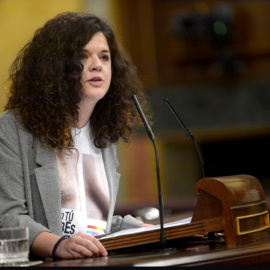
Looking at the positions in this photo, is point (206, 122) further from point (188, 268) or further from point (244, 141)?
point (188, 268)

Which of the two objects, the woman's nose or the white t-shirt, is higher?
the woman's nose

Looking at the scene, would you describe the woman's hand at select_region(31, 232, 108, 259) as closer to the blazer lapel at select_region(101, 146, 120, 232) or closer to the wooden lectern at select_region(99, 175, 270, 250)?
the wooden lectern at select_region(99, 175, 270, 250)

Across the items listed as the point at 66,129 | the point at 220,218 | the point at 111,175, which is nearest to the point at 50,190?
the point at 66,129

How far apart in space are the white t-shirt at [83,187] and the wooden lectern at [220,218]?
285 mm

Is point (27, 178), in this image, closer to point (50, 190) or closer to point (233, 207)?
point (50, 190)

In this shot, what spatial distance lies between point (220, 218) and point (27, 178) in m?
0.57

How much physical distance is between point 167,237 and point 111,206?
0.52 meters

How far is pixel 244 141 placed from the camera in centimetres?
653

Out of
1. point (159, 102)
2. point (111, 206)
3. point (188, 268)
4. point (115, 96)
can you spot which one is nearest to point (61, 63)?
point (115, 96)

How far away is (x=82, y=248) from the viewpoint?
5.18ft

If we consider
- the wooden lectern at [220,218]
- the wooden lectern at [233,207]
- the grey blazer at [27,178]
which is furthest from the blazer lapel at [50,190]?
the wooden lectern at [233,207]

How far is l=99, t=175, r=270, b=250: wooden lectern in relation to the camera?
5.42 feet

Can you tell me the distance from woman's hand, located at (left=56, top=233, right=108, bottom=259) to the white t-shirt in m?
0.37

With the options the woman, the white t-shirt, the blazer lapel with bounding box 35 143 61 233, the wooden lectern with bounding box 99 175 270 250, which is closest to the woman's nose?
the woman
